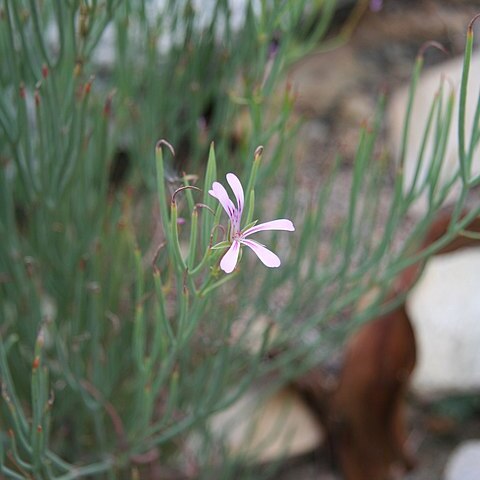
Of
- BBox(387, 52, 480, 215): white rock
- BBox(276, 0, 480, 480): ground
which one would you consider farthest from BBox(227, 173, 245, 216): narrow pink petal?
BBox(276, 0, 480, 480): ground

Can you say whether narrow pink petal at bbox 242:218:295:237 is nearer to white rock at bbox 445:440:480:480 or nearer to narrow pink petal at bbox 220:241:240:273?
narrow pink petal at bbox 220:241:240:273

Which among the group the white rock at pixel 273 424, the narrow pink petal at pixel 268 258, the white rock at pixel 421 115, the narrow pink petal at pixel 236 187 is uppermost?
the narrow pink petal at pixel 236 187

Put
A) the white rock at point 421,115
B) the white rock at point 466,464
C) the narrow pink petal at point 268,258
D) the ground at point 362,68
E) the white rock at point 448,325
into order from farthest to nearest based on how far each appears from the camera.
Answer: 1. the ground at point 362,68
2. the white rock at point 421,115
3. the white rock at point 448,325
4. the white rock at point 466,464
5. the narrow pink petal at point 268,258

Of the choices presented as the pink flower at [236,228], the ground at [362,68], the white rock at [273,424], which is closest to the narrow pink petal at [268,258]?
the pink flower at [236,228]

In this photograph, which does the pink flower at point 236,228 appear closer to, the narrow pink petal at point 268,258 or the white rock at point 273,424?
the narrow pink petal at point 268,258

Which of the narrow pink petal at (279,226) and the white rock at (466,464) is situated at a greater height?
the narrow pink petal at (279,226)

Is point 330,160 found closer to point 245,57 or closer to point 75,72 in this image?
point 245,57
